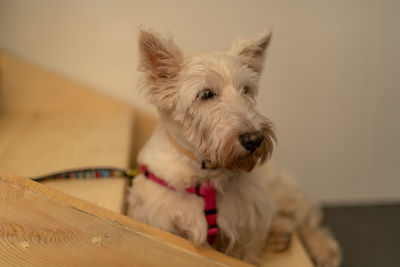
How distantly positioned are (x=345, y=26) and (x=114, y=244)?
1837mm

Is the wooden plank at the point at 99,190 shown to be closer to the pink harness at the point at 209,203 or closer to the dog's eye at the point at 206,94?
the pink harness at the point at 209,203

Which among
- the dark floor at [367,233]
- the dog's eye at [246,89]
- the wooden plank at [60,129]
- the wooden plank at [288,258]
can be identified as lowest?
the dark floor at [367,233]

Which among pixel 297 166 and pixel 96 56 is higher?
pixel 96 56

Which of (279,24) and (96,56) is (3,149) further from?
(279,24)

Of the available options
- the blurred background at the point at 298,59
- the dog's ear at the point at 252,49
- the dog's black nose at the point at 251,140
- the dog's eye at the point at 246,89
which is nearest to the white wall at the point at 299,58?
the blurred background at the point at 298,59

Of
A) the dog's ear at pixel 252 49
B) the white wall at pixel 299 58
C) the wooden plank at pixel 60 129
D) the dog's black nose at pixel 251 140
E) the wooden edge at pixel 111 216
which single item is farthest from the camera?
the white wall at pixel 299 58

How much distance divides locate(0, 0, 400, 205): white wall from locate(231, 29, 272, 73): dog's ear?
792 millimetres

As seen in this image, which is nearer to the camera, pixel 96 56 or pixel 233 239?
pixel 233 239

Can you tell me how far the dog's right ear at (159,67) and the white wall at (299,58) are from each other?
88 centimetres

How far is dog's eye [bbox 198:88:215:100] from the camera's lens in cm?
103

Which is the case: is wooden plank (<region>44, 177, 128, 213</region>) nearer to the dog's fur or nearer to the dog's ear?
the dog's fur

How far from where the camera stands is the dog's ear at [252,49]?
115cm

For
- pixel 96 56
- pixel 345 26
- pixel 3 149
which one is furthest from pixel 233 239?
pixel 345 26

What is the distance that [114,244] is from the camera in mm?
819
